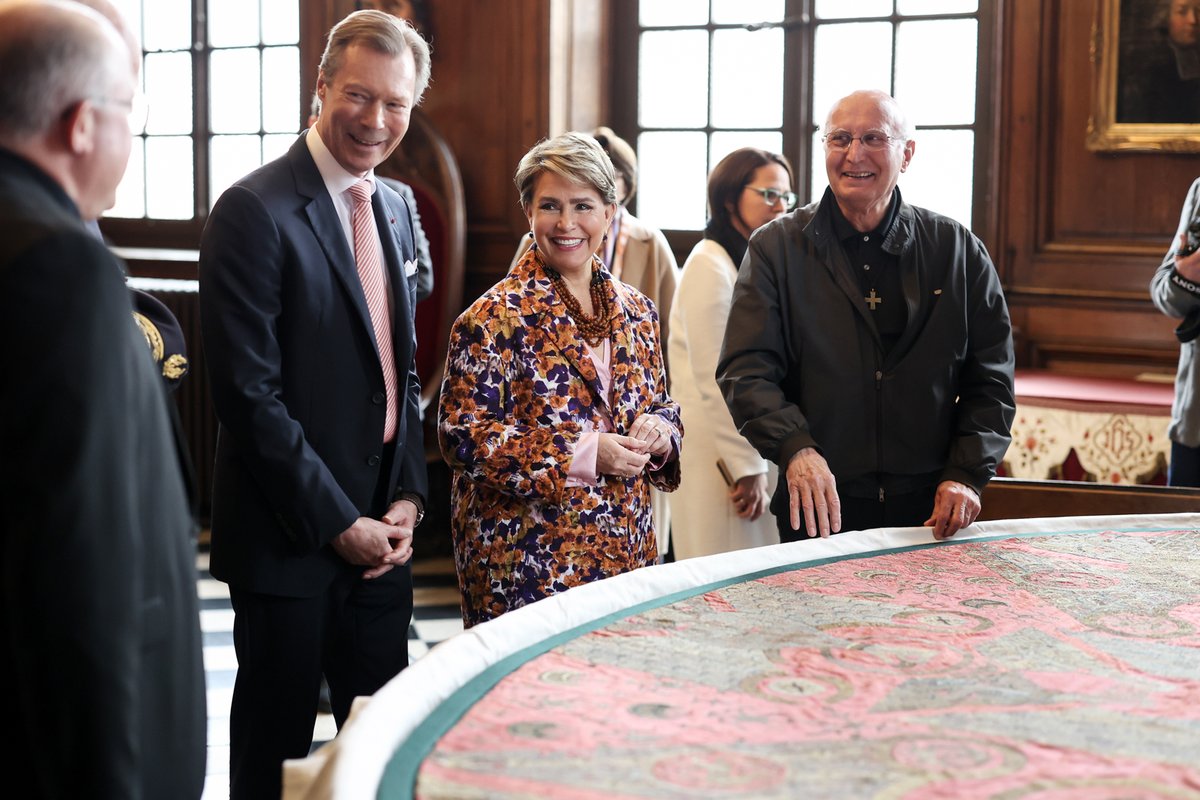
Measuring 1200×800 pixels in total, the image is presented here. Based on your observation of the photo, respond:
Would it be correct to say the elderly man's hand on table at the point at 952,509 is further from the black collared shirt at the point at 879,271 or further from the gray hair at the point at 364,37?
the gray hair at the point at 364,37

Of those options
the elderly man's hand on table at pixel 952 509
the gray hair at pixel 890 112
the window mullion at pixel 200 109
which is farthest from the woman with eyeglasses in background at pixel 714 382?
the window mullion at pixel 200 109

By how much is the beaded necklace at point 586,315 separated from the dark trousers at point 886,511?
0.56 meters

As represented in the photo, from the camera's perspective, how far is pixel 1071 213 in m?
5.17

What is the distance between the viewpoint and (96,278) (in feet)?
4.45

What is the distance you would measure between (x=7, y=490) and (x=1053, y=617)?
52.5 inches

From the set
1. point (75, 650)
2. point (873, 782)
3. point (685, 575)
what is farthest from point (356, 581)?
point (873, 782)

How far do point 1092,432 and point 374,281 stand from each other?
115 inches

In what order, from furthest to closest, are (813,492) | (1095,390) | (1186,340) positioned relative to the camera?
(1095,390)
(1186,340)
(813,492)

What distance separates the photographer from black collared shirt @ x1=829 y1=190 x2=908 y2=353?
287cm

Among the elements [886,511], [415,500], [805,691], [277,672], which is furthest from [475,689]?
[886,511]

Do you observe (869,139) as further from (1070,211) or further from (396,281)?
(1070,211)

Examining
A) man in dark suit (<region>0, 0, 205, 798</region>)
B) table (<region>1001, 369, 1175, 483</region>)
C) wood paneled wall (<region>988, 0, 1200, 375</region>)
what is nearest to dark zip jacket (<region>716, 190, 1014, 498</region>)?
man in dark suit (<region>0, 0, 205, 798</region>)

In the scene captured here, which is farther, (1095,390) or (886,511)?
(1095,390)

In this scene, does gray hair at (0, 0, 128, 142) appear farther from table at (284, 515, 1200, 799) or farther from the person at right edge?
the person at right edge
